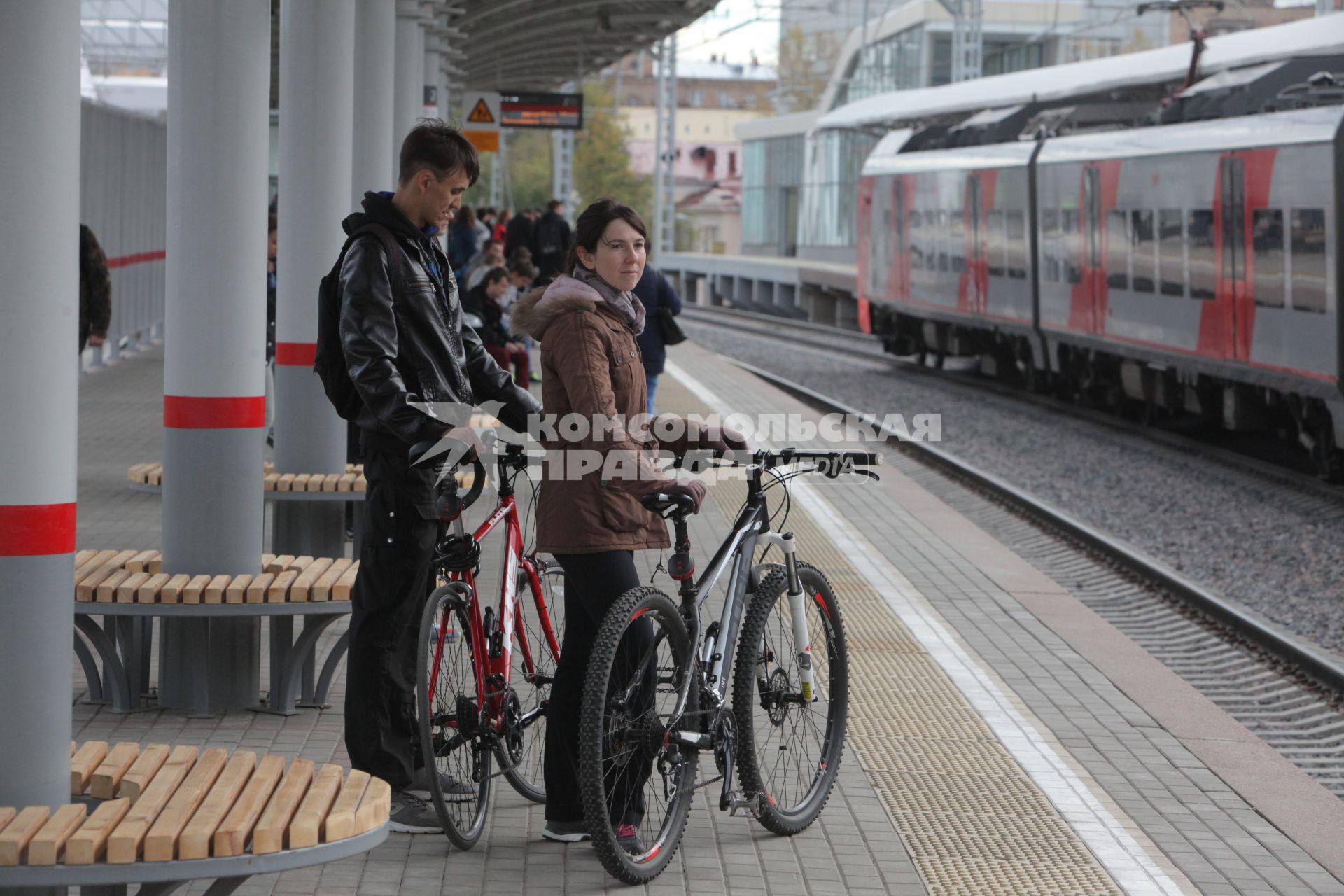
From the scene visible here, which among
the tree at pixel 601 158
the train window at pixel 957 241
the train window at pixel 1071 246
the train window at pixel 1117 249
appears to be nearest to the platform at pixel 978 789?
the train window at pixel 1117 249

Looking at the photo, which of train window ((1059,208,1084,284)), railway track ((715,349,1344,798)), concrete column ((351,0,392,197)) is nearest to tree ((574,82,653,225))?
train window ((1059,208,1084,284))

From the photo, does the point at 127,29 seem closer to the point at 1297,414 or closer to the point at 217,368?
the point at 1297,414

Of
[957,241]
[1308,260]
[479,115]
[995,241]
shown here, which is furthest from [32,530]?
[957,241]

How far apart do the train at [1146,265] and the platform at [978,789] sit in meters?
6.05

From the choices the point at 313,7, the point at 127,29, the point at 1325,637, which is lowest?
the point at 1325,637

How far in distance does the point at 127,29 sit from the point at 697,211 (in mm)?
67941

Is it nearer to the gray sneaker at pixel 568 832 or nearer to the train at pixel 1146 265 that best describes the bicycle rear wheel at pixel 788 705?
the gray sneaker at pixel 568 832

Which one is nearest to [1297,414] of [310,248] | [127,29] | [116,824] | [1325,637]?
[1325,637]

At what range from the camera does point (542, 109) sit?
2675cm

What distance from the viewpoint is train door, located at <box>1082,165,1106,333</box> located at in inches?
782

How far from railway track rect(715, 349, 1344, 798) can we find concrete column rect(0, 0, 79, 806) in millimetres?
4955

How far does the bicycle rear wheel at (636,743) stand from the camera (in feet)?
14.6

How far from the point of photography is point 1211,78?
17.9 metres

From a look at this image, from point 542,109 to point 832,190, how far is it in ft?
107
